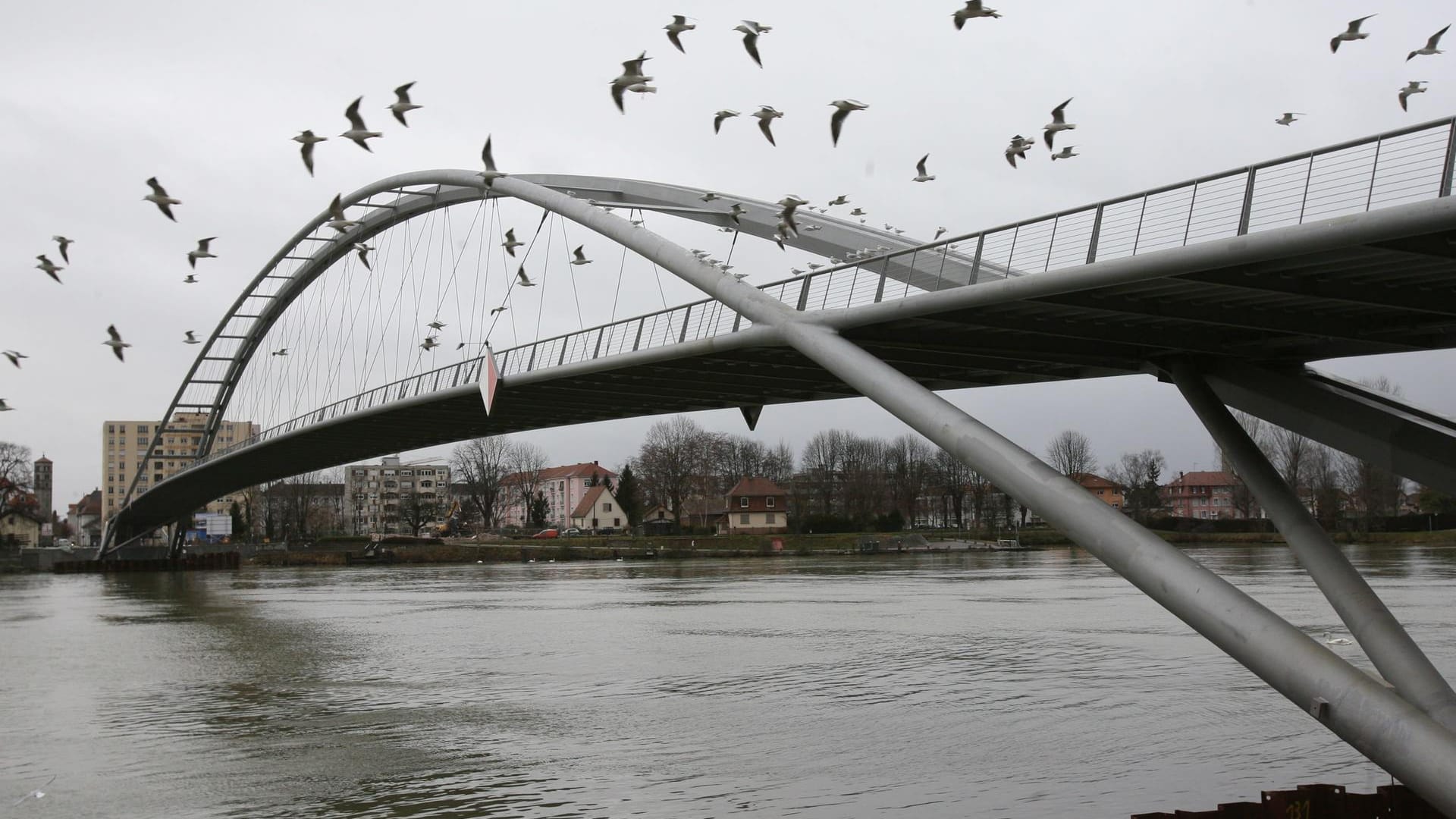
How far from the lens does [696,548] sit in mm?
82500

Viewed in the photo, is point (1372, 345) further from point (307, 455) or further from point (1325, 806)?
point (307, 455)

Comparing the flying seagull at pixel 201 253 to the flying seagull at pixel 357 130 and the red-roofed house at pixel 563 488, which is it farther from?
the red-roofed house at pixel 563 488

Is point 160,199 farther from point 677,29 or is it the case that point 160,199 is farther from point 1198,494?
point 1198,494

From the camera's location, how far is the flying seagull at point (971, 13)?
37.5 ft

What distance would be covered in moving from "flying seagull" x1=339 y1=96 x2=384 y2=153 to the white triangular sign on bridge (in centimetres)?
893

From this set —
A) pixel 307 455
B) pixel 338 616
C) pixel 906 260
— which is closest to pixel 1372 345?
pixel 906 260

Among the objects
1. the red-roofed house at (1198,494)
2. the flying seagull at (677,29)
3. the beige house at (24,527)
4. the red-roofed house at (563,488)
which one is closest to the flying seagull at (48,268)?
the flying seagull at (677,29)

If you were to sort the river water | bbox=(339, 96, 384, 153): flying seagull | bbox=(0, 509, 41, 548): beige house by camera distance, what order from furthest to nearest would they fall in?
bbox=(0, 509, 41, 548): beige house < bbox=(339, 96, 384, 153): flying seagull < the river water

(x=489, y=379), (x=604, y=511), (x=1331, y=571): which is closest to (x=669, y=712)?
(x=1331, y=571)

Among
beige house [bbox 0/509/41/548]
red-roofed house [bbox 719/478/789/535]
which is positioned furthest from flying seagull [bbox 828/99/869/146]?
beige house [bbox 0/509/41/548]

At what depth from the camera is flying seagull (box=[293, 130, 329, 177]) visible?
16.2 m

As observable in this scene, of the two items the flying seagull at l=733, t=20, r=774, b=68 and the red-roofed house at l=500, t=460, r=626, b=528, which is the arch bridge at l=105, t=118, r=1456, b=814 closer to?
the flying seagull at l=733, t=20, r=774, b=68

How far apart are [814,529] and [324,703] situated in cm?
7344

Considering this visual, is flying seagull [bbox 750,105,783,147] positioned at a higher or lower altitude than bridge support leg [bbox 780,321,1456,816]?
higher
